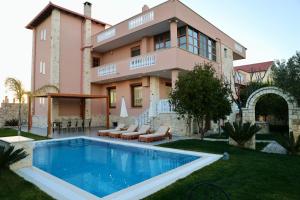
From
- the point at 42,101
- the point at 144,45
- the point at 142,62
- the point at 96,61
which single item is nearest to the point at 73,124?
the point at 42,101

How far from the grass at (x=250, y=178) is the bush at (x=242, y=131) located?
1.63 metres

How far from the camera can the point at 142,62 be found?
16.5 metres

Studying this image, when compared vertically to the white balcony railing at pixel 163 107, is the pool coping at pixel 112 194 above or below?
below

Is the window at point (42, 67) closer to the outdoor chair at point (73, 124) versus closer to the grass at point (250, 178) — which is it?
the outdoor chair at point (73, 124)

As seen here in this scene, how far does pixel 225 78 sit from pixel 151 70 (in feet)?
28.1

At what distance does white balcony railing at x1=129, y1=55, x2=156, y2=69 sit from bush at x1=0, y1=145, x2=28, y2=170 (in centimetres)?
1067

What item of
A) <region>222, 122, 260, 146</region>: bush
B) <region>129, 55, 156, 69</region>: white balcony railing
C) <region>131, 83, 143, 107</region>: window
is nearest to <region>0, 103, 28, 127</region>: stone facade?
<region>131, 83, 143, 107</region>: window

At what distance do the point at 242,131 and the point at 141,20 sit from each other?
10.7m

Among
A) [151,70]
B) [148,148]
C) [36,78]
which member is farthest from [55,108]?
[148,148]

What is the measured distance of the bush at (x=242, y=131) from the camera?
34.2 ft

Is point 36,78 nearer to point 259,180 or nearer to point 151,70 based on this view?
point 151,70

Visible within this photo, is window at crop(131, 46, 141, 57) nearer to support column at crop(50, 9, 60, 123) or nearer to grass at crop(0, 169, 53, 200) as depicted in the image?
support column at crop(50, 9, 60, 123)

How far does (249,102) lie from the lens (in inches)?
443

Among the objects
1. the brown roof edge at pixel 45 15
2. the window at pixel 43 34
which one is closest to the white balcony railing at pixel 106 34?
the brown roof edge at pixel 45 15
